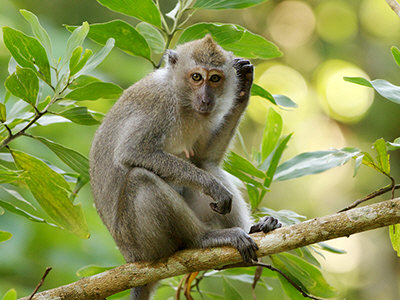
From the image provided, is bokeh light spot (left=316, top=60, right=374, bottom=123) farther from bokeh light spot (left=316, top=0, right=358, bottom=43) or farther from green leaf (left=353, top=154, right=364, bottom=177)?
green leaf (left=353, top=154, right=364, bottom=177)

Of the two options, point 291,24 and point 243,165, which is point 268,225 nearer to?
point 243,165

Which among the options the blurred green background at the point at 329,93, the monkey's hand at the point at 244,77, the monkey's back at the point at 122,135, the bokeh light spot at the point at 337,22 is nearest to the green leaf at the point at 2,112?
the monkey's back at the point at 122,135

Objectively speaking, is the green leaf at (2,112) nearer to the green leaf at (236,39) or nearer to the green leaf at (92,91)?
the green leaf at (92,91)

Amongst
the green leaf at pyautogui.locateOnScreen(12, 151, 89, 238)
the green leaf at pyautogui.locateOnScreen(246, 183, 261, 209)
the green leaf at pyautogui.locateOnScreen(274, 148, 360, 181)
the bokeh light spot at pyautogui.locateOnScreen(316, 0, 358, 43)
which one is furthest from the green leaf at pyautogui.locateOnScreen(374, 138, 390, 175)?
the bokeh light spot at pyautogui.locateOnScreen(316, 0, 358, 43)

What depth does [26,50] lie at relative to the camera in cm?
376

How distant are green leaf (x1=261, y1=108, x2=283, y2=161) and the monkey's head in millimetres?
431

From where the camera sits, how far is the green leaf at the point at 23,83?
361 centimetres

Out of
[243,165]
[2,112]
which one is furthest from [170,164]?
[2,112]

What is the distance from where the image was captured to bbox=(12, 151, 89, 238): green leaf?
161 inches

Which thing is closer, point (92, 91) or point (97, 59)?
point (97, 59)

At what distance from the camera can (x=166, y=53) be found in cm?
507

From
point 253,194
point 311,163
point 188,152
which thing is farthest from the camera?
point 188,152

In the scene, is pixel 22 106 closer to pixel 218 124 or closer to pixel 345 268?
pixel 218 124

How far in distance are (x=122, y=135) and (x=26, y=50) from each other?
1156 millimetres
